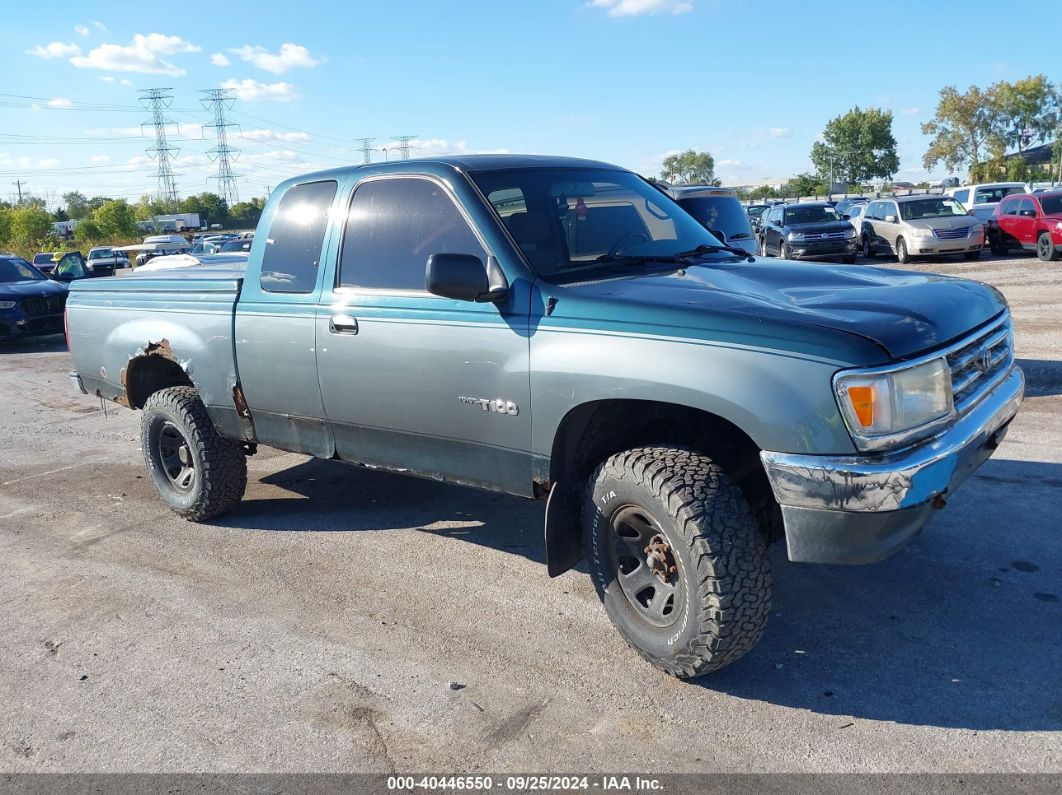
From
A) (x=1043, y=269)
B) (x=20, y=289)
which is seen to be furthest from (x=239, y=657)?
(x=1043, y=269)

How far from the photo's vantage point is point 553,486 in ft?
12.3

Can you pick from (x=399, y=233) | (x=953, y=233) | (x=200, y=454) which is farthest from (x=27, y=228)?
(x=399, y=233)

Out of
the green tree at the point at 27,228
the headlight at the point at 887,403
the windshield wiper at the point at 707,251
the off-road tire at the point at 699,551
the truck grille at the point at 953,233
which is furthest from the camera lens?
the green tree at the point at 27,228

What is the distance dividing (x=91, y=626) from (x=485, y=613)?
1.90 metres

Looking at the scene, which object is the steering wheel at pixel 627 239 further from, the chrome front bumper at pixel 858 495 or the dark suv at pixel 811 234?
the dark suv at pixel 811 234

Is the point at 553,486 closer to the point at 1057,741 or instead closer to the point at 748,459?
the point at 748,459

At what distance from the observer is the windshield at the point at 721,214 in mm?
9719

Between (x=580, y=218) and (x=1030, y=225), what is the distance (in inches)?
777

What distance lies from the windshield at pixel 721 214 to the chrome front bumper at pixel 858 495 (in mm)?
6849

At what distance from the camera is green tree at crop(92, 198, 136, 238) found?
85875 millimetres

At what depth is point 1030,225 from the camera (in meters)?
20.3

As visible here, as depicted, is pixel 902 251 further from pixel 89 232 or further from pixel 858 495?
pixel 89 232

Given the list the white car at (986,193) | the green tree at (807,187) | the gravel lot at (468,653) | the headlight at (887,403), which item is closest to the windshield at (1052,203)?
the white car at (986,193)

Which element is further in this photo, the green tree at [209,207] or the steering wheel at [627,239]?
the green tree at [209,207]
